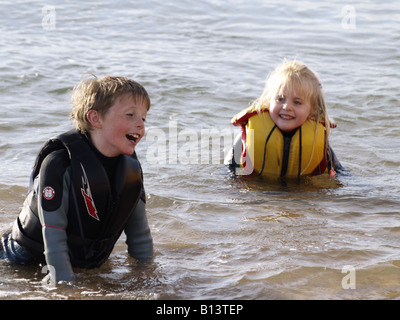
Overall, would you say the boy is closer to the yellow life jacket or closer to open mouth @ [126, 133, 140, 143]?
open mouth @ [126, 133, 140, 143]

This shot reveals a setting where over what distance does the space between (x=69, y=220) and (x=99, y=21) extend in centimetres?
1085

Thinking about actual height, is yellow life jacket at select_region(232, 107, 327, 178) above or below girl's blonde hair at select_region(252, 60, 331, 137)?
below

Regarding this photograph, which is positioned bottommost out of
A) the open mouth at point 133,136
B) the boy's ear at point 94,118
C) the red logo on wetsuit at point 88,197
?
the red logo on wetsuit at point 88,197

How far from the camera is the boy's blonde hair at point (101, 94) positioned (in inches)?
146

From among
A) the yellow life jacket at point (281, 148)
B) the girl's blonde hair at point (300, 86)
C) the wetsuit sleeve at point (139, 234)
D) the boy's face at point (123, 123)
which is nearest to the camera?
the boy's face at point (123, 123)

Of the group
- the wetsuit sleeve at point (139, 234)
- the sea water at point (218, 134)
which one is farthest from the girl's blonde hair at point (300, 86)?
the wetsuit sleeve at point (139, 234)

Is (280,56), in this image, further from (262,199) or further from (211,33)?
(262,199)

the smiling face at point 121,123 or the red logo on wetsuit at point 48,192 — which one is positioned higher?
the smiling face at point 121,123

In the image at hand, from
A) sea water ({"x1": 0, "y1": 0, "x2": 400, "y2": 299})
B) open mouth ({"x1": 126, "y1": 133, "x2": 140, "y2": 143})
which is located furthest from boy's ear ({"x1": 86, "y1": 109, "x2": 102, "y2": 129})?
sea water ({"x1": 0, "y1": 0, "x2": 400, "y2": 299})

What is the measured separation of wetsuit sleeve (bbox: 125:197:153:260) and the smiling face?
1.66 ft

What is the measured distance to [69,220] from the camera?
378 cm

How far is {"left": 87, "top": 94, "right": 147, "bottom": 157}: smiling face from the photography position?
146 inches

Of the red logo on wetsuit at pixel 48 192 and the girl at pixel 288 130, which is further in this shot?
the girl at pixel 288 130

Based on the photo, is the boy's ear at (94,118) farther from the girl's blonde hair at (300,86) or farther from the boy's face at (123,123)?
the girl's blonde hair at (300,86)
